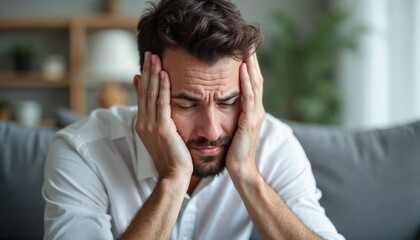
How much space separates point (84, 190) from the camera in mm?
1441

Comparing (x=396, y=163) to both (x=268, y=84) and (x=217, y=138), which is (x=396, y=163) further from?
(x=268, y=84)

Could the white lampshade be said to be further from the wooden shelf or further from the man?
the man

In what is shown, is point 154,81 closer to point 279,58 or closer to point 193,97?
point 193,97

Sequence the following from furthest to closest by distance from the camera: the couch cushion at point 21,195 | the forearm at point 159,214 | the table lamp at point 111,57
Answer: the table lamp at point 111,57 < the couch cushion at point 21,195 < the forearm at point 159,214

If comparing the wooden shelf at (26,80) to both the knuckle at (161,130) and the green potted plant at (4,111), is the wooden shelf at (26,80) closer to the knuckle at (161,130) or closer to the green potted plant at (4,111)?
the green potted plant at (4,111)

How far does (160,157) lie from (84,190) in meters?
0.21

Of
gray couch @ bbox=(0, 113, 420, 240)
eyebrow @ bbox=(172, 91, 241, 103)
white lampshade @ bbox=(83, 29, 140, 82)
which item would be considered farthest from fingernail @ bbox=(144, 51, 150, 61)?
white lampshade @ bbox=(83, 29, 140, 82)

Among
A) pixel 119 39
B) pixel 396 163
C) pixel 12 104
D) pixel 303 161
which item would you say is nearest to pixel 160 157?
pixel 303 161

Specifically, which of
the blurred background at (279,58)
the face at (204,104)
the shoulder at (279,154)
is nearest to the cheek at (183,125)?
the face at (204,104)

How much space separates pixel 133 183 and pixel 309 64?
3016 millimetres

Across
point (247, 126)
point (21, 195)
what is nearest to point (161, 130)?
point (247, 126)

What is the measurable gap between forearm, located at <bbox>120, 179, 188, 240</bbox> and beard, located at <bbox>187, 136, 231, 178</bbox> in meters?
0.08

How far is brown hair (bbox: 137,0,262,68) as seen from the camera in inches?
55.4

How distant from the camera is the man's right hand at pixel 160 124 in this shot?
145cm
